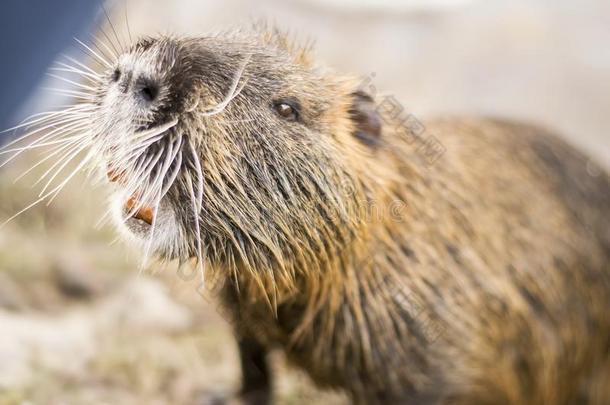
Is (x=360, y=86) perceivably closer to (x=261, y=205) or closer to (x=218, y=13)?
(x=261, y=205)

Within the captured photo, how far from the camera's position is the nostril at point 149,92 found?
203 centimetres

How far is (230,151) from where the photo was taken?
84.2 inches

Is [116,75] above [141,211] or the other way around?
above

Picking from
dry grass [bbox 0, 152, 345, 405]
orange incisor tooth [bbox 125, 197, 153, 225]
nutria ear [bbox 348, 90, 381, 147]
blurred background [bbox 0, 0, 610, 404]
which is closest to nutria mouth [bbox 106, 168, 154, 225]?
orange incisor tooth [bbox 125, 197, 153, 225]

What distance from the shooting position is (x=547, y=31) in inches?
261

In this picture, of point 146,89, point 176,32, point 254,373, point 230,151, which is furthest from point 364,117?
point 254,373

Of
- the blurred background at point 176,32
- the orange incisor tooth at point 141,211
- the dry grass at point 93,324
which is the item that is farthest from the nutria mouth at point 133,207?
the dry grass at point 93,324

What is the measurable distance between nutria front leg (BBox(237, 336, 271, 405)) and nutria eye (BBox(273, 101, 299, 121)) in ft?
4.39

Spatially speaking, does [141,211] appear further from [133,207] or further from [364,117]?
[364,117]

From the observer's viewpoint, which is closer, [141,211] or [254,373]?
[141,211]

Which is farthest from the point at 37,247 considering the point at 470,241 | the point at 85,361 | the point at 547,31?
the point at 547,31

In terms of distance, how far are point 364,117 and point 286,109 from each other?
1.10 ft

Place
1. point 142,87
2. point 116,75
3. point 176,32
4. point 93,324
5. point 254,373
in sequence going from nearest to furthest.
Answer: point 142,87
point 116,75
point 176,32
point 254,373
point 93,324

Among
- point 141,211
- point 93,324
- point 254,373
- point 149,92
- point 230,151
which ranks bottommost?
point 254,373
